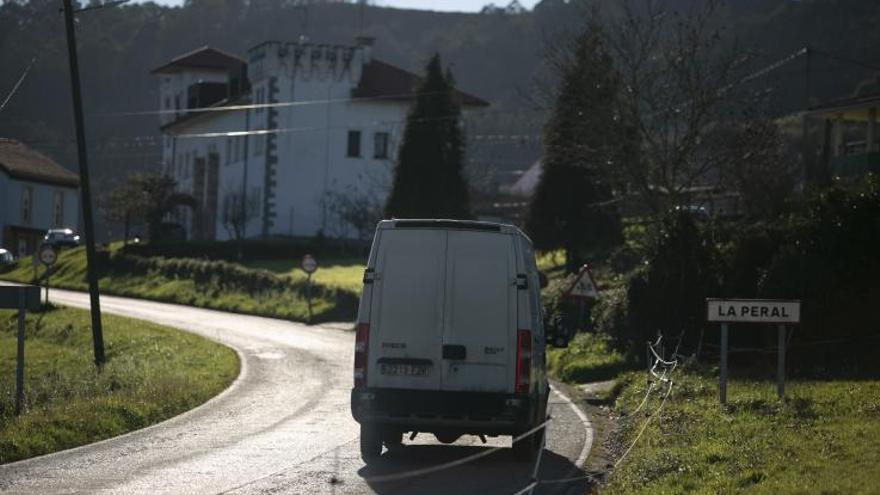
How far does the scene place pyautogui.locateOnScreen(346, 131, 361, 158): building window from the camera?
7962 centimetres

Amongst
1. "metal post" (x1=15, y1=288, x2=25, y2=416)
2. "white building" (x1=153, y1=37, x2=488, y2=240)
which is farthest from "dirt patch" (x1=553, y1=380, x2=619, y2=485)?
"white building" (x1=153, y1=37, x2=488, y2=240)

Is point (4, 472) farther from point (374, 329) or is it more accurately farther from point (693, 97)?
point (693, 97)

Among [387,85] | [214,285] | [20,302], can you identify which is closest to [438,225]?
[20,302]

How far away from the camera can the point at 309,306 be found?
52656mm

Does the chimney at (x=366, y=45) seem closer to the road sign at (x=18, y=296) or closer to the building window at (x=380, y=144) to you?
the building window at (x=380, y=144)

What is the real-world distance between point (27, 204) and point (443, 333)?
212ft

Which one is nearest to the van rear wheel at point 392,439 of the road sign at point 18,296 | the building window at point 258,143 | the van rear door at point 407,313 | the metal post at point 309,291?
the van rear door at point 407,313

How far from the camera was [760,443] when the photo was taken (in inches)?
609

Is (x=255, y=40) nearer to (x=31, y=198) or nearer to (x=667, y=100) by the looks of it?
(x=31, y=198)

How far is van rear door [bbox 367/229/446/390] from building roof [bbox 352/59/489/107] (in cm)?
6190

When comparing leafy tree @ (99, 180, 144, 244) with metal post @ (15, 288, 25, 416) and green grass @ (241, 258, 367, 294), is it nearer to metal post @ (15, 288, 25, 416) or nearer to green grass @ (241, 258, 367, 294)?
green grass @ (241, 258, 367, 294)

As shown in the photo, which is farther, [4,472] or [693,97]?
[693,97]

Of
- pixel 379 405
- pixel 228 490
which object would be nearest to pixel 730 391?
pixel 379 405

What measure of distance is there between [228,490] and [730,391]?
10.1 metres
